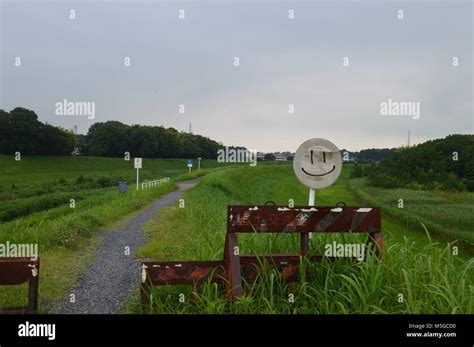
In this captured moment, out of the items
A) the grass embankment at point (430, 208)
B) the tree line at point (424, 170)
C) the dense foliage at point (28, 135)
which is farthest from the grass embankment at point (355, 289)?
the dense foliage at point (28, 135)

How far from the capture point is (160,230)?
29.6 ft

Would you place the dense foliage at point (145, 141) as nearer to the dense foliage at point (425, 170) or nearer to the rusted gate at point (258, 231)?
the dense foliage at point (425, 170)

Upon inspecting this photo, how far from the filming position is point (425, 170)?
16453 mm

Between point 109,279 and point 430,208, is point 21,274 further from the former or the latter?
point 430,208

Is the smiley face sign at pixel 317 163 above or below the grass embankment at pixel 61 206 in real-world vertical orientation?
above

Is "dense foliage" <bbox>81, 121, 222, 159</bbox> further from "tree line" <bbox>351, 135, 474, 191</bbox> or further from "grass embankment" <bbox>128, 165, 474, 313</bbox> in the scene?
"grass embankment" <bbox>128, 165, 474, 313</bbox>

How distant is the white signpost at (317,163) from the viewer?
151 inches

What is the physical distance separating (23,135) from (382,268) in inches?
762

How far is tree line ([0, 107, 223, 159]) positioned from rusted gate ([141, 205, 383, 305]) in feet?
44.1

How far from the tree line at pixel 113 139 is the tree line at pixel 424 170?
7739mm

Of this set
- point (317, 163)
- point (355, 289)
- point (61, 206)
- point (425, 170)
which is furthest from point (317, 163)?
point (61, 206)

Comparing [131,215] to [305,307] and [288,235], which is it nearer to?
[288,235]

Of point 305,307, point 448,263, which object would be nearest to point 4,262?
point 305,307
